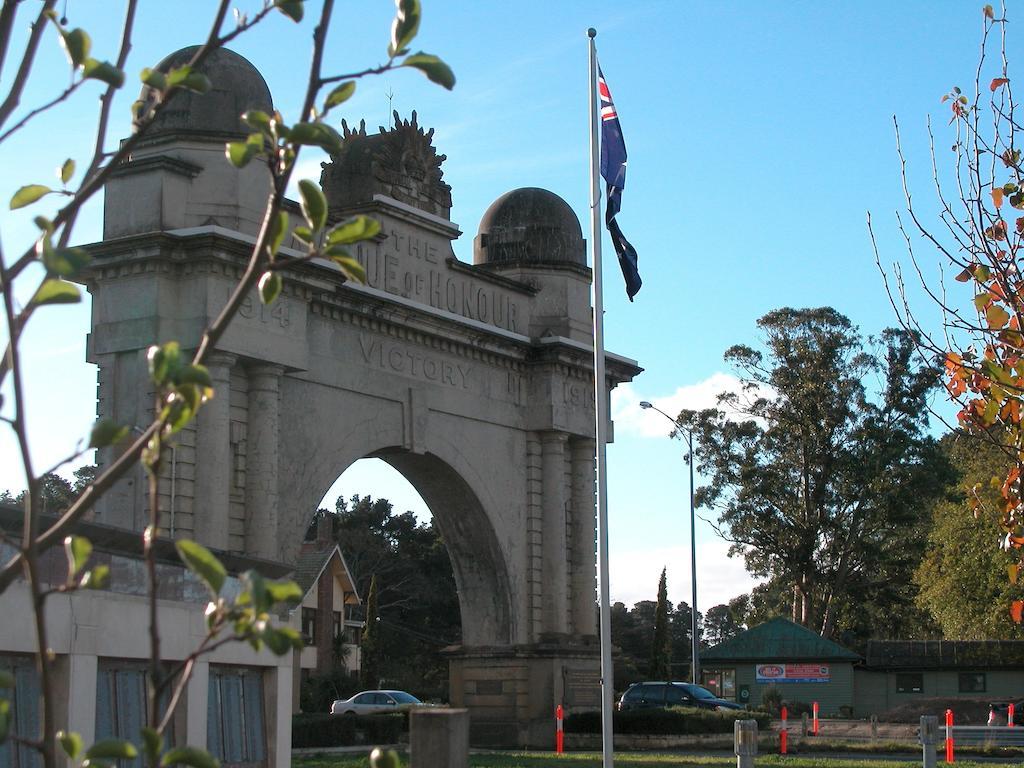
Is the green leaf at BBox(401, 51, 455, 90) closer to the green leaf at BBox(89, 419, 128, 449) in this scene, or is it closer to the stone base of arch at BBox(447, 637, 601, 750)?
the green leaf at BBox(89, 419, 128, 449)

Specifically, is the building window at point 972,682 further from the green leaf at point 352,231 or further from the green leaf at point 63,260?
the green leaf at point 63,260

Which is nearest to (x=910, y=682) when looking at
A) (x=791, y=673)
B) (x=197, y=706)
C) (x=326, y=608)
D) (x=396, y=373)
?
(x=791, y=673)

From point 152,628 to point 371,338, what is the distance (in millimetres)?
24770

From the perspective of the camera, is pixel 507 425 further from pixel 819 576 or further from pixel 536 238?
pixel 819 576

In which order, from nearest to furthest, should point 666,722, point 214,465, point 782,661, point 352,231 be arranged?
point 352,231, point 214,465, point 666,722, point 782,661

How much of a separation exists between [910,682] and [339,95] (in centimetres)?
4965

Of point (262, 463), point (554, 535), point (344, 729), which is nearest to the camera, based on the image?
point (262, 463)

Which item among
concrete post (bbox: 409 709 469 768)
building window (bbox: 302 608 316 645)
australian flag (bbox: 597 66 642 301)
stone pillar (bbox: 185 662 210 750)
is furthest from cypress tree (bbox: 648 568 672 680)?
concrete post (bbox: 409 709 469 768)

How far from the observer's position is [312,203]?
3785mm

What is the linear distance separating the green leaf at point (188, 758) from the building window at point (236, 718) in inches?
356

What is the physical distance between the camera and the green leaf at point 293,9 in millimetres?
3955

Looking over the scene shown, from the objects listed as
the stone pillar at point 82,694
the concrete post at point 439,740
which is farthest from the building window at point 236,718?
the concrete post at point 439,740

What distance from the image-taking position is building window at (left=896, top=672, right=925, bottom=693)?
165ft

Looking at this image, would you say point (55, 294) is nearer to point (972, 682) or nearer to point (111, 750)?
point (111, 750)
